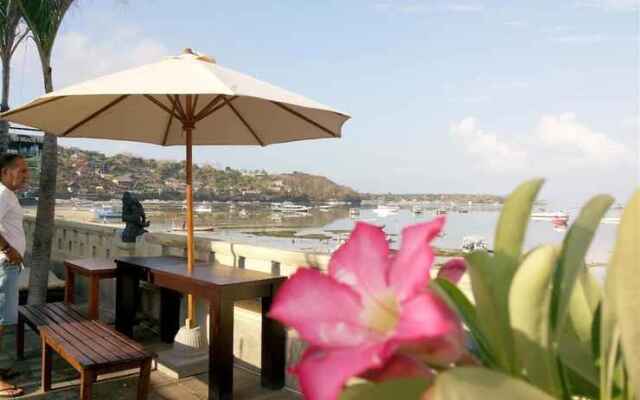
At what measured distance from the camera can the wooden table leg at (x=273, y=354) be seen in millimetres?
4492

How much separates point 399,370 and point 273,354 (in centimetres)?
428

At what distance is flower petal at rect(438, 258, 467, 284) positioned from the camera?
1.76 ft

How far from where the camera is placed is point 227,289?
13.3 ft

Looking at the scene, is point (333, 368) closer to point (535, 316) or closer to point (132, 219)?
point (535, 316)

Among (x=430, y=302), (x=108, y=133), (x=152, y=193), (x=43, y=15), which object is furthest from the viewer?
(x=152, y=193)

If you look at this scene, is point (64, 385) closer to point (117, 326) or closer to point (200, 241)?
point (117, 326)

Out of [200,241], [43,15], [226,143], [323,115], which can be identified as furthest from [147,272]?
[43,15]

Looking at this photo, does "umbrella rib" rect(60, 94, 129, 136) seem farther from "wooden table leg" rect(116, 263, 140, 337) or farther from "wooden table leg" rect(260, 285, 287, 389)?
"wooden table leg" rect(260, 285, 287, 389)

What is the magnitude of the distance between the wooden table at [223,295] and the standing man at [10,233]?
3.48 feet

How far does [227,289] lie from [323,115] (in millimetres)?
1840

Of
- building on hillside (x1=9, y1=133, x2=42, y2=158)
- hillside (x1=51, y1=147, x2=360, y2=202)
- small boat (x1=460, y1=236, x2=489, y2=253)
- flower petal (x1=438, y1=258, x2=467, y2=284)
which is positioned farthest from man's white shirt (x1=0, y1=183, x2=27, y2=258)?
hillside (x1=51, y1=147, x2=360, y2=202)

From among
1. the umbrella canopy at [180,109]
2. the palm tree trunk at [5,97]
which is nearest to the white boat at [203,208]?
the palm tree trunk at [5,97]

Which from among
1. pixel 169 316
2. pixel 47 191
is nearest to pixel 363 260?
pixel 169 316

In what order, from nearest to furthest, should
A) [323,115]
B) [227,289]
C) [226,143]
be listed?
[227,289] < [323,115] < [226,143]
